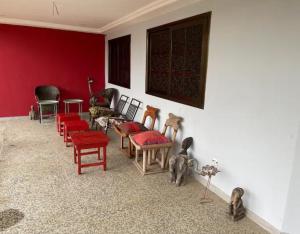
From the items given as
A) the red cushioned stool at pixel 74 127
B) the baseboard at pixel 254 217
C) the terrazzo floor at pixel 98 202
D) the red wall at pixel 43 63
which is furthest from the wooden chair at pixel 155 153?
the red wall at pixel 43 63

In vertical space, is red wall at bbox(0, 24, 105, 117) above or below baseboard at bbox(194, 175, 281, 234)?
above

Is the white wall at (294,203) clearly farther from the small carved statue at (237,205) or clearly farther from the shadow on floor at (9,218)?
the shadow on floor at (9,218)

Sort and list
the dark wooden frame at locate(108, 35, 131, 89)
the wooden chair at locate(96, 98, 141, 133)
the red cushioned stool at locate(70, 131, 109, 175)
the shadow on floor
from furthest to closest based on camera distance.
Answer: the dark wooden frame at locate(108, 35, 131, 89) → the wooden chair at locate(96, 98, 141, 133) → the red cushioned stool at locate(70, 131, 109, 175) → the shadow on floor

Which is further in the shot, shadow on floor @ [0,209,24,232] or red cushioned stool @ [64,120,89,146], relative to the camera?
red cushioned stool @ [64,120,89,146]

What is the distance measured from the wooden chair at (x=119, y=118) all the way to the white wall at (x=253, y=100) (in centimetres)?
181

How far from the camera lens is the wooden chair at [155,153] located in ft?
10.3

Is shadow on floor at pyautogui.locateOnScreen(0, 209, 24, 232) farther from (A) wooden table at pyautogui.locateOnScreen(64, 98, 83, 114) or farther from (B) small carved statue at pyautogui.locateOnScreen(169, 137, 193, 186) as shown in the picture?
(A) wooden table at pyautogui.locateOnScreen(64, 98, 83, 114)

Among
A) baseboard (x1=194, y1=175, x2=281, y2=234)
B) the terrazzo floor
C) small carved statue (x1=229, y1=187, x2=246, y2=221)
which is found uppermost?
small carved statue (x1=229, y1=187, x2=246, y2=221)

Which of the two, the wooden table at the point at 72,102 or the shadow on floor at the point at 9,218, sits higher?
the wooden table at the point at 72,102

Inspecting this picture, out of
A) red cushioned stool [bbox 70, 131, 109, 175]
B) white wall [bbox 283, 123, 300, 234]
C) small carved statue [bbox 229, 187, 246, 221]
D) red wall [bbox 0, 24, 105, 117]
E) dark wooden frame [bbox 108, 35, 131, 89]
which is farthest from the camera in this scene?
red wall [bbox 0, 24, 105, 117]

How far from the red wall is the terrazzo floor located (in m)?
2.68

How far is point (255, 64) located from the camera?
2.21 metres

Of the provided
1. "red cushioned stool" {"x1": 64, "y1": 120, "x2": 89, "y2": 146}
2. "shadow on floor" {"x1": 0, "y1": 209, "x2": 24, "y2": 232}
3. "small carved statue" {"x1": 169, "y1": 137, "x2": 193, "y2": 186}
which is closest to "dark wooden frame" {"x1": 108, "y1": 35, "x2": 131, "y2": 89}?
"red cushioned stool" {"x1": 64, "y1": 120, "x2": 89, "y2": 146}

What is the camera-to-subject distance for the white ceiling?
3.60 m
